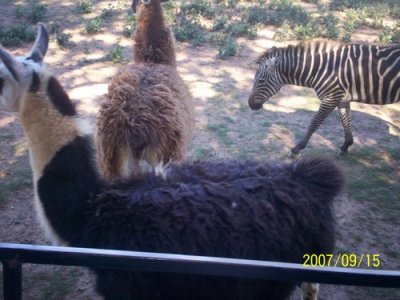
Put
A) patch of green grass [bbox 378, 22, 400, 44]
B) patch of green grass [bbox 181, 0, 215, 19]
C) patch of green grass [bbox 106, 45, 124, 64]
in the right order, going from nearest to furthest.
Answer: patch of green grass [bbox 106, 45, 124, 64]
patch of green grass [bbox 378, 22, 400, 44]
patch of green grass [bbox 181, 0, 215, 19]

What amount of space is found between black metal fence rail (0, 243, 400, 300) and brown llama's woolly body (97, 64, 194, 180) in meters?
1.88

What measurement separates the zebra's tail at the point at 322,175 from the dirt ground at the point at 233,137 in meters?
1.46

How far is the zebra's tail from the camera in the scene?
256 cm

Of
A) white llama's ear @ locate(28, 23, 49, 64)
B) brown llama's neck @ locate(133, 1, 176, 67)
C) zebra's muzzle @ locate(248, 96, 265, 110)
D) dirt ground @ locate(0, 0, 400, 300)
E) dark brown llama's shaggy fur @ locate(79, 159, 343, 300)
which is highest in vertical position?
white llama's ear @ locate(28, 23, 49, 64)

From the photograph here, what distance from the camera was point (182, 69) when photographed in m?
8.04

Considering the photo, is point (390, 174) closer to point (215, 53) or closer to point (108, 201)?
point (108, 201)

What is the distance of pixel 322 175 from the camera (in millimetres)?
2580

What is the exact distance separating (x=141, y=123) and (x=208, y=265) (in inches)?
86.6

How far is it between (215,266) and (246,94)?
609 cm

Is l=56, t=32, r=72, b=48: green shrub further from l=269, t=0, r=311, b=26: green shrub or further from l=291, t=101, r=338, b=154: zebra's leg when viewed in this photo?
l=291, t=101, r=338, b=154: zebra's leg

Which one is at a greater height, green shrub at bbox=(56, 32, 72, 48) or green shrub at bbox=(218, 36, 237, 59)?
green shrub at bbox=(56, 32, 72, 48)

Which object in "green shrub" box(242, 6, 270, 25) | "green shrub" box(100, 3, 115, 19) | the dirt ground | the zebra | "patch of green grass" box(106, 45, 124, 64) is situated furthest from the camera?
"green shrub" box(242, 6, 270, 25)

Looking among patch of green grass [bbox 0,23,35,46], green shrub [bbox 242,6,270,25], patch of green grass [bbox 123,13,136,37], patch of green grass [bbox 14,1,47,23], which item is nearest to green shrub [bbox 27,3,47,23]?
patch of green grass [bbox 14,1,47,23]

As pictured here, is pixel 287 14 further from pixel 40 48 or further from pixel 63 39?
pixel 40 48
